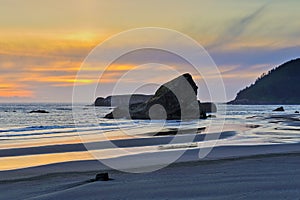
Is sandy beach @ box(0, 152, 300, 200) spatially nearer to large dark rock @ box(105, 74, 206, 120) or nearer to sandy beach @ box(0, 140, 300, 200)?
sandy beach @ box(0, 140, 300, 200)

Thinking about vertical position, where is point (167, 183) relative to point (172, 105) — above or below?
below

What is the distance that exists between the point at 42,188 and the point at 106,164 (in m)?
4.17

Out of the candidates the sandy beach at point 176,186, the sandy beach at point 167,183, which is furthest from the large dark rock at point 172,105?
the sandy beach at point 176,186

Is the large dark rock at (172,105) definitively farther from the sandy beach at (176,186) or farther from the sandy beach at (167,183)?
the sandy beach at (176,186)

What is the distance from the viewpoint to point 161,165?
11.4 metres

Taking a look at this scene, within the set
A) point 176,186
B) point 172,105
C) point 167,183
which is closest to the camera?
point 176,186

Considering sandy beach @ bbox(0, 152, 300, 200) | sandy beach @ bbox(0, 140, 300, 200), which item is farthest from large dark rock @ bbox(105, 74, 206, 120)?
sandy beach @ bbox(0, 152, 300, 200)

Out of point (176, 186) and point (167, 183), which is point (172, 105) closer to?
point (167, 183)

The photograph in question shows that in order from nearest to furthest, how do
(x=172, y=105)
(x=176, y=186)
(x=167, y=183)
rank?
(x=176, y=186) → (x=167, y=183) → (x=172, y=105)

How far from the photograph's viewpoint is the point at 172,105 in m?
54.0

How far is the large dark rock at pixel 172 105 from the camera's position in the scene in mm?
52619

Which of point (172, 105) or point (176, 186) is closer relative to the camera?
point (176, 186)

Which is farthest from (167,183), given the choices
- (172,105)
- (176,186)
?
(172,105)

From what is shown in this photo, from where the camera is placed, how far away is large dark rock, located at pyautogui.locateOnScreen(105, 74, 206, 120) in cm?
5262
